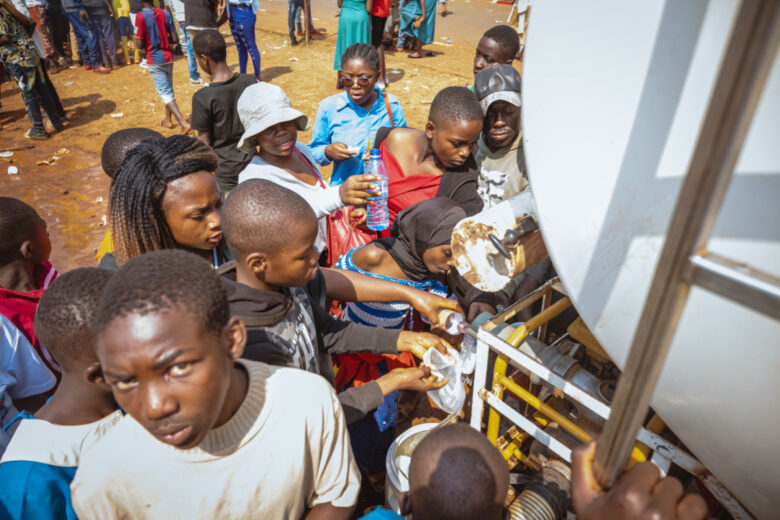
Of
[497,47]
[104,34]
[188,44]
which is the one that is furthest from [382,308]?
[104,34]

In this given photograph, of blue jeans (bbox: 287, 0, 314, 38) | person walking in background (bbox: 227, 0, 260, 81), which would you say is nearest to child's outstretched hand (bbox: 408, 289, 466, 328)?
person walking in background (bbox: 227, 0, 260, 81)

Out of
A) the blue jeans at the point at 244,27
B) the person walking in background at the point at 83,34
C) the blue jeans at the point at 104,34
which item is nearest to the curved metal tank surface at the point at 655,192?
the blue jeans at the point at 244,27

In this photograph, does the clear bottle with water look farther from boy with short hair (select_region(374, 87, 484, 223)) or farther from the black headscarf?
boy with short hair (select_region(374, 87, 484, 223))

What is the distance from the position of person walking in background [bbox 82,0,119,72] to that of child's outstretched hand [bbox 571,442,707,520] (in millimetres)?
11774

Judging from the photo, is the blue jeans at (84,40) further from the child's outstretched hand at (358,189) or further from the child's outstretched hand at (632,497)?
the child's outstretched hand at (632,497)

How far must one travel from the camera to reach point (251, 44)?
775 cm

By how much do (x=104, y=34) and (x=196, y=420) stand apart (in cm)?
1235

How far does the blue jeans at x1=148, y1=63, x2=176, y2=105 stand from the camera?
6.79 metres

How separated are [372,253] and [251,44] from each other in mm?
6864

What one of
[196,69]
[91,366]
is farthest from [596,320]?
[196,69]

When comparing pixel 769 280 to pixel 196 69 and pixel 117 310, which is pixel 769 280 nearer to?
pixel 117 310

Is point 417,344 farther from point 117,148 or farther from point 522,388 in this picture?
point 117,148

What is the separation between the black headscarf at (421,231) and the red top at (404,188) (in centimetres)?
31

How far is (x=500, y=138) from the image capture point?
111 inches
